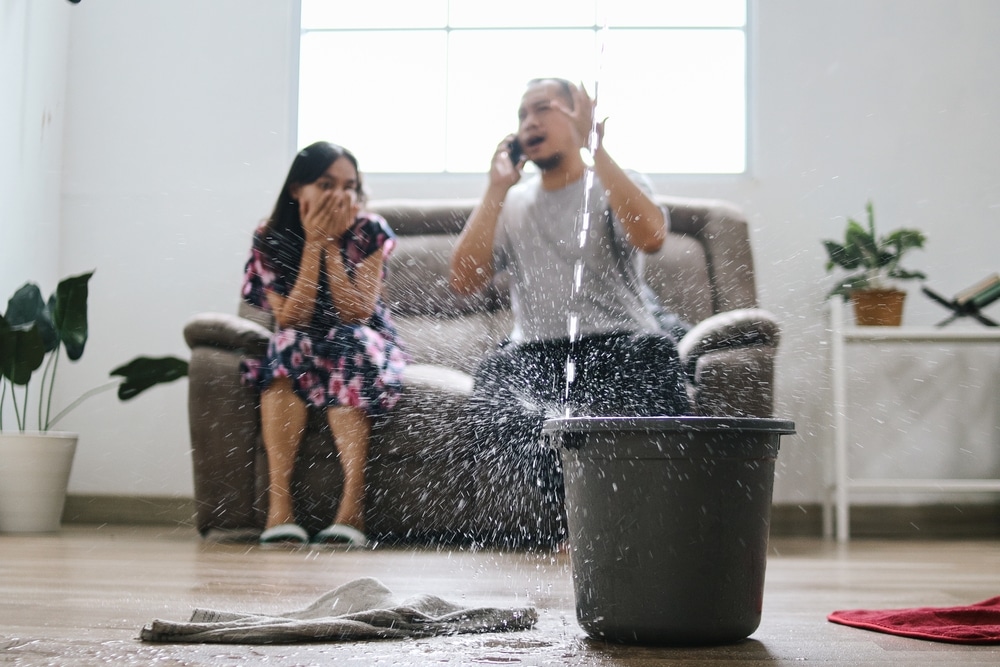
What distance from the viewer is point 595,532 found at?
37.9 inches

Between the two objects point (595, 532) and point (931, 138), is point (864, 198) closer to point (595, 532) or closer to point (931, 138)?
point (931, 138)

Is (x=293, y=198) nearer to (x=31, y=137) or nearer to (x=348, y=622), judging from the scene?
(x=31, y=137)

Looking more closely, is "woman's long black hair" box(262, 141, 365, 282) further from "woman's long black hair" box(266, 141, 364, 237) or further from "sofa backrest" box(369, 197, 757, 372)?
"sofa backrest" box(369, 197, 757, 372)

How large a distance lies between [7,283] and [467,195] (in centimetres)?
132

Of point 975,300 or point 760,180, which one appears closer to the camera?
point 975,300

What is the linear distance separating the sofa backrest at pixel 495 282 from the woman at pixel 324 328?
21cm

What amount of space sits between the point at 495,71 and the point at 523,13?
8.1 inches

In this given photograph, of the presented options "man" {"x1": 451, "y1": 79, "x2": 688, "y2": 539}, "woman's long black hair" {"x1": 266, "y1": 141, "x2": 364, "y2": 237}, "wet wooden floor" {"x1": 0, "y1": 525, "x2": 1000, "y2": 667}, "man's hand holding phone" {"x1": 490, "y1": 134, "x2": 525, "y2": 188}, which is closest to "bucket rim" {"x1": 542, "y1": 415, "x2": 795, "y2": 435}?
"wet wooden floor" {"x1": 0, "y1": 525, "x2": 1000, "y2": 667}

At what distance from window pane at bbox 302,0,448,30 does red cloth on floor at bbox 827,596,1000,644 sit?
2491mm

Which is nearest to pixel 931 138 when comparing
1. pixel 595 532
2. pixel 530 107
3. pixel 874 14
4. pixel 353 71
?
pixel 874 14

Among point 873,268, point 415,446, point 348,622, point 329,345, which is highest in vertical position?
point 873,268

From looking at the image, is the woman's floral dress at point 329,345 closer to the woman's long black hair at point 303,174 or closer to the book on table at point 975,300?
the woman's long black hair at point 303,174

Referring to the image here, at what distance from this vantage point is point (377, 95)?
10.6ft

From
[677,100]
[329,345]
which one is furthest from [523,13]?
[329,345]
